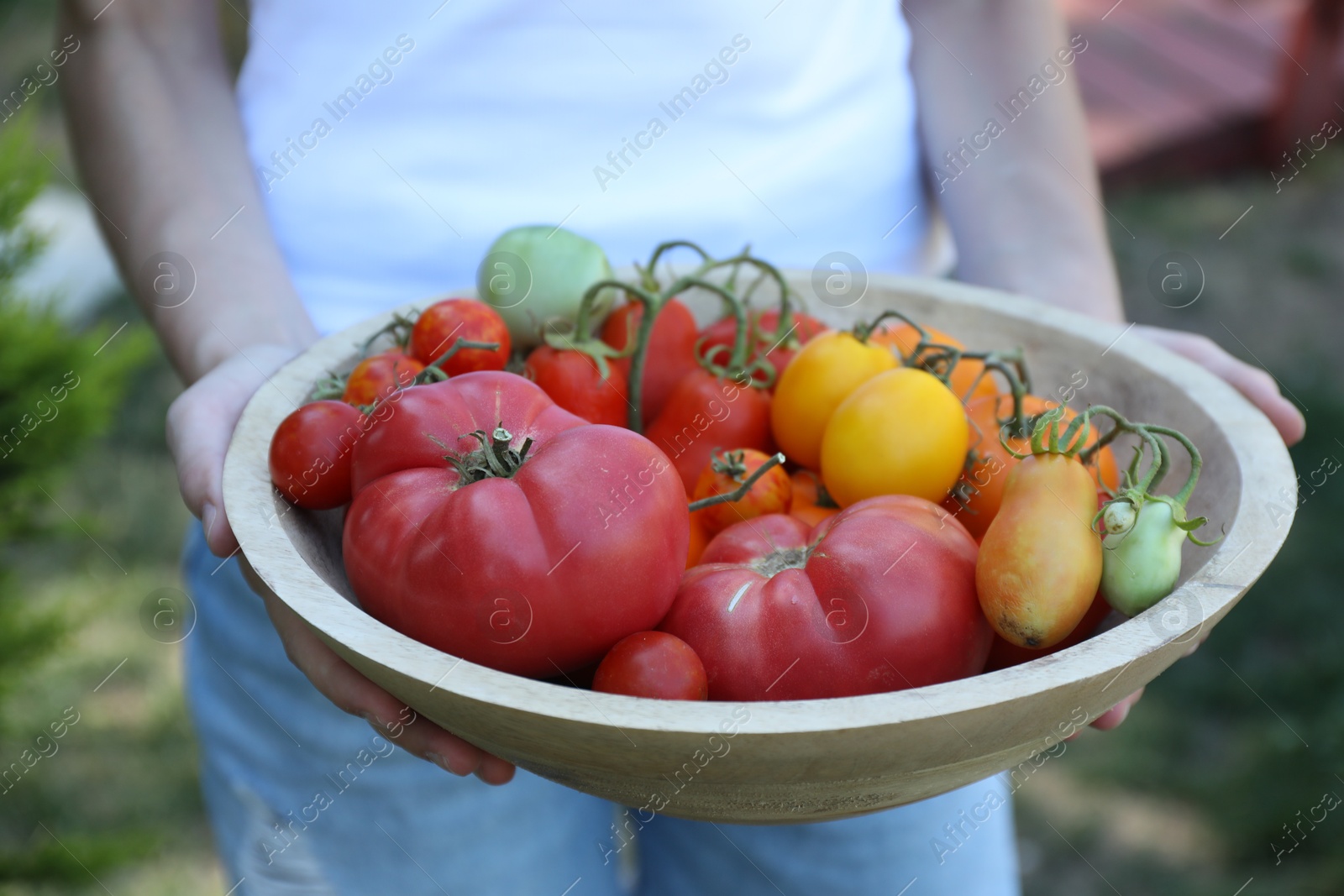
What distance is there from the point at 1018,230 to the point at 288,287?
2.85 feet

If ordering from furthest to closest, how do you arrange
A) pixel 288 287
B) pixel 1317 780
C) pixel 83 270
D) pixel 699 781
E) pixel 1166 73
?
pixel 1166 73
pixel 83 270
pixel 1317 780
pixel 288 287
pixel 699 781

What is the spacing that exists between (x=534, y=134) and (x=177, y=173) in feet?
1.37

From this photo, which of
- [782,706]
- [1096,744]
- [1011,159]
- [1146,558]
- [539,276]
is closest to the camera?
[782,706]

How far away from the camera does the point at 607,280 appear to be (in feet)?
3.67

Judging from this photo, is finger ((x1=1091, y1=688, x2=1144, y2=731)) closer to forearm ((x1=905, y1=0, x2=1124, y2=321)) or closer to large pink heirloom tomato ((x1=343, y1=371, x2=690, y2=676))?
large pink heirloom tomato ((x1=343, y1=371, x2=690, y2=676))

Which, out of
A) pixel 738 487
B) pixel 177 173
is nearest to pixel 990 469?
pixel 738 487

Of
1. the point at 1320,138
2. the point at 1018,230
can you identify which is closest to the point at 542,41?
the point at 1018,230

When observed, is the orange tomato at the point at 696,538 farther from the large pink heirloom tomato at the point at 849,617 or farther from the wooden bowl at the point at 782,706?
the wooden bowl at the point at 782,706

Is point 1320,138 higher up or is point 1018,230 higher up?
point 1018,230

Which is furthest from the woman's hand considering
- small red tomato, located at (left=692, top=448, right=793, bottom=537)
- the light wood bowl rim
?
small red tomato, located at (left=692, top=448, right=793, bottom=537)

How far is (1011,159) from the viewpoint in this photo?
4.65 feet

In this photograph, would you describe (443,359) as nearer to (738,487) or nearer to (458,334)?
(458,334)

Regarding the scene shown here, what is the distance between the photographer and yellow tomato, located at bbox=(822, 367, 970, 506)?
0.97 metres

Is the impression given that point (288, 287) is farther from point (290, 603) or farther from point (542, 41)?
point (290, 603)
